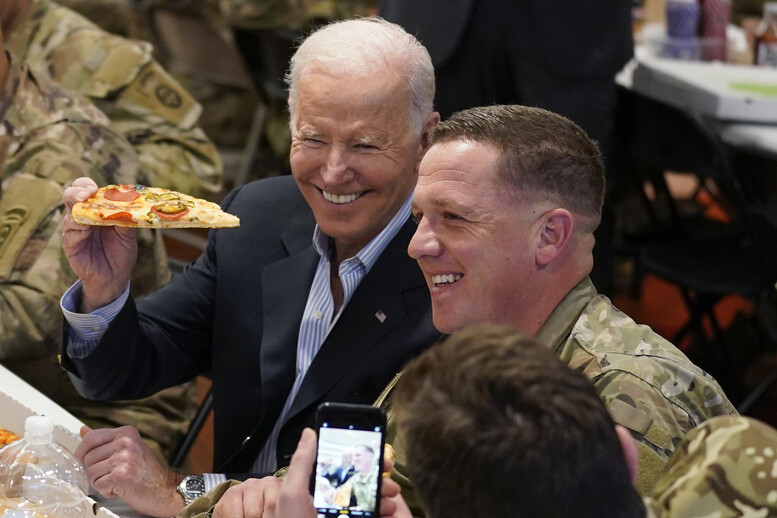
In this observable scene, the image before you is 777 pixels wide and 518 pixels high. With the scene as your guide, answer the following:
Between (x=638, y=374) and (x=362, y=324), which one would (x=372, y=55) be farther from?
(x=638, y=374)

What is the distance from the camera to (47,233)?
2.63m

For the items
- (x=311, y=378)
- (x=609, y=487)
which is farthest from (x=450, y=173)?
(x=609, y=487)

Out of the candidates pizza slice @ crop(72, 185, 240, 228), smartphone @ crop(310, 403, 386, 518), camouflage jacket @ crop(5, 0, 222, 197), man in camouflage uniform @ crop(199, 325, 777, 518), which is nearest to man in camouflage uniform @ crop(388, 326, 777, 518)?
man in camouflage uniform @ crop(199, 325, 777, 518)

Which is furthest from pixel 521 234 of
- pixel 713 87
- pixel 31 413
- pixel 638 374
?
pixel 713 87

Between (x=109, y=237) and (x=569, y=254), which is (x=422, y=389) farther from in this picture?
(x=109, y=237)

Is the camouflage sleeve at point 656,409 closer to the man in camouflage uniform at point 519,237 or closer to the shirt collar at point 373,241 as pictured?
the man in camouflage uniform at point 519,237

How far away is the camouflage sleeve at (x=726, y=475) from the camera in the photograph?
4.01 ft

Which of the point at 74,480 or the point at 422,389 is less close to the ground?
the point at 422,389

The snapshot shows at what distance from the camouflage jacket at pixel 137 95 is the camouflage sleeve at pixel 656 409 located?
2.06 metres

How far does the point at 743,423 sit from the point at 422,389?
1.30 ft

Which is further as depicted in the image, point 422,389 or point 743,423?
point 743,423

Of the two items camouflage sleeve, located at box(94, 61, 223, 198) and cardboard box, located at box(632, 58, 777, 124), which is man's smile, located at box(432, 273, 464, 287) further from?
cardboard box, located at box(632, 58, 777, 124)

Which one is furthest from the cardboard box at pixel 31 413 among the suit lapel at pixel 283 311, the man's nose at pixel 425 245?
the man's nose at pixel 425 245

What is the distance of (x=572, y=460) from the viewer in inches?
42.0
